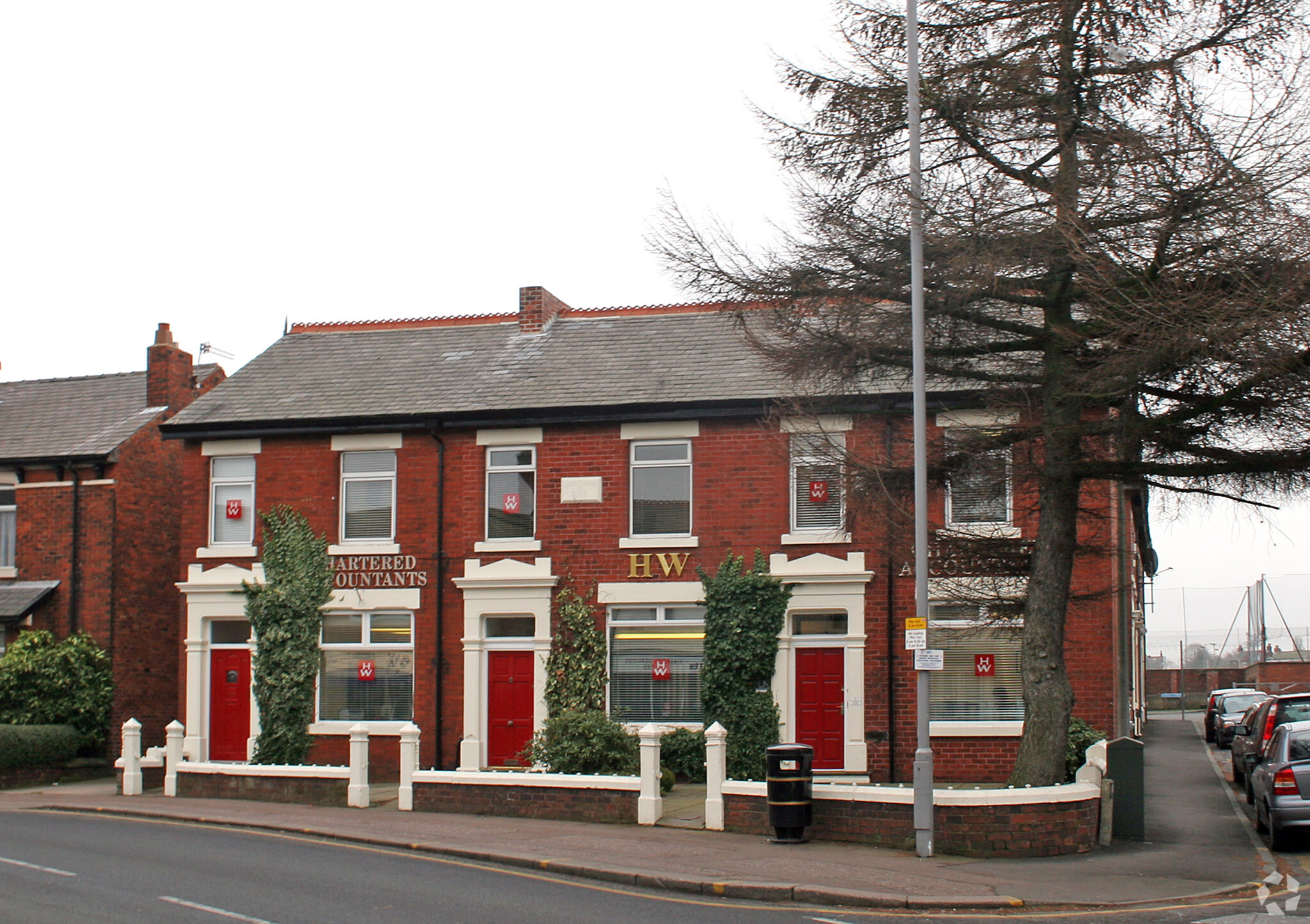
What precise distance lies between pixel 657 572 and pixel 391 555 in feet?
15.8

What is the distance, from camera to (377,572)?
22.8 m

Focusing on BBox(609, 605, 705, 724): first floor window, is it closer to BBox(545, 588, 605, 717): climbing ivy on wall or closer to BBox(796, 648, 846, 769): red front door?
BBox(545, 588, 605, 717): climbing ivy on wall

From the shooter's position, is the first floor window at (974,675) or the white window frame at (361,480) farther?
the white window frame at (361,480)

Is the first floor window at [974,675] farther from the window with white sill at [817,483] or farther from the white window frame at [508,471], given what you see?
the white window frame at [508,471]

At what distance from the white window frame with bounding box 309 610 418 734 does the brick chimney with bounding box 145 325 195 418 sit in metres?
7.64

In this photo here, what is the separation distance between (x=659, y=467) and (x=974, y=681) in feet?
20.1

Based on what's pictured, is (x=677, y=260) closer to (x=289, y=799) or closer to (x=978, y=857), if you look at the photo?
(x=978, y=857)

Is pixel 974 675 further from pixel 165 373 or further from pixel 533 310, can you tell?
pixel 165 373

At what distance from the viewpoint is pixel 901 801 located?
14.3 metres

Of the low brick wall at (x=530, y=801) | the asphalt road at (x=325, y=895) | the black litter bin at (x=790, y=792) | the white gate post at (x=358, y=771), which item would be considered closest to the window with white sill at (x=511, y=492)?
the white gate post at (x=358, y=771)

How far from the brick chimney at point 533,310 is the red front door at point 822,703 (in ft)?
28.1

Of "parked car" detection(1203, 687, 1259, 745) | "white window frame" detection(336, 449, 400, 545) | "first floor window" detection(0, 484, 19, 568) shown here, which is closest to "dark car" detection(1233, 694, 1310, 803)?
"parked car" detection(1203, 687, 1259, 745)

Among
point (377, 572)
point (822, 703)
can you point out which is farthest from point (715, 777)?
point (377, 572)

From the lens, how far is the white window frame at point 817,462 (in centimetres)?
1588
